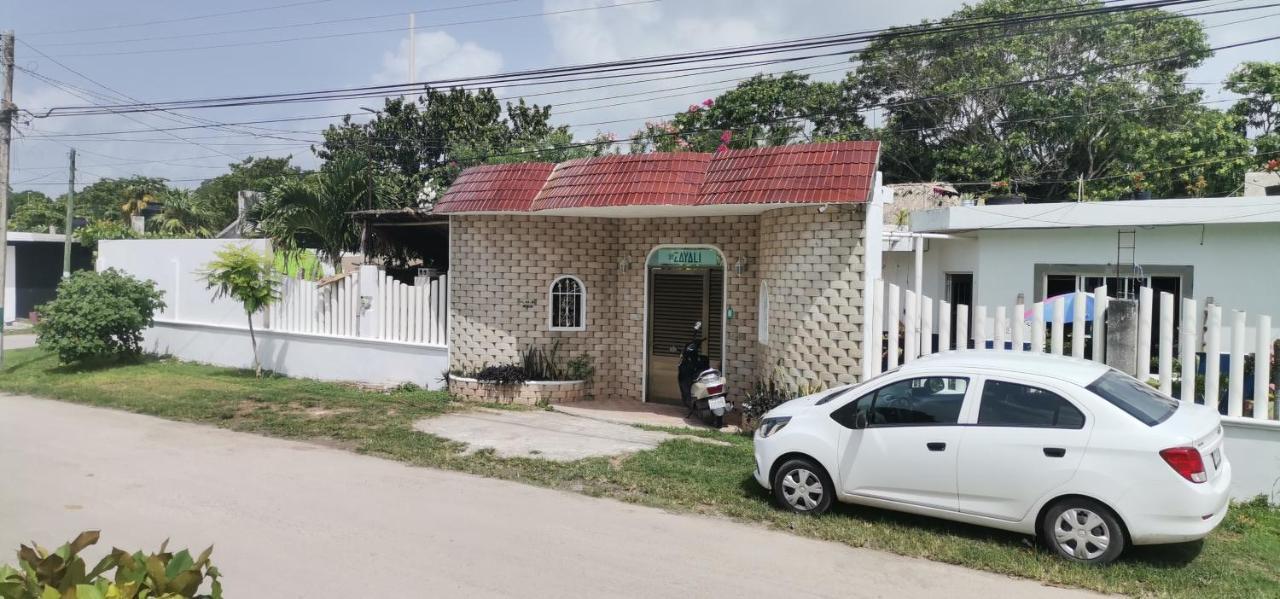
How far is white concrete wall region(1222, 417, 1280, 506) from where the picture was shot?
24.3ft

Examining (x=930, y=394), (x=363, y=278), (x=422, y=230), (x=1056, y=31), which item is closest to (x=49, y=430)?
(x=363, y=278)

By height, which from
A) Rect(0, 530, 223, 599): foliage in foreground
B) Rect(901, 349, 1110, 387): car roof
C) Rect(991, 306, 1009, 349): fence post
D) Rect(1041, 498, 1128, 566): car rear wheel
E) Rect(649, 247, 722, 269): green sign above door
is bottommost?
Rect(1041, 498, 1128, 566): car rear wheel

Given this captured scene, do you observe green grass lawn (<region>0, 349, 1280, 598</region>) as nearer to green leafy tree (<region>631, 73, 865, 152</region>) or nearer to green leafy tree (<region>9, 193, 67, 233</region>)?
green leafy tree (<region>631, 73, 865, 152</region>)

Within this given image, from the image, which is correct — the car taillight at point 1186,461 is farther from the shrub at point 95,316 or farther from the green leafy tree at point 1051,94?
the green leafy tree at point 1051,94

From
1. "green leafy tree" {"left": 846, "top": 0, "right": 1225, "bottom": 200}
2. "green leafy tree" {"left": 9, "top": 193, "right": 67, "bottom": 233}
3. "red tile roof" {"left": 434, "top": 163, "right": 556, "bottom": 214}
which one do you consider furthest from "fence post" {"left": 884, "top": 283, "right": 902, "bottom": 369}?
"green leafy tree" {"left": 9, "top": 193, "right": 67, "bottom": 233}

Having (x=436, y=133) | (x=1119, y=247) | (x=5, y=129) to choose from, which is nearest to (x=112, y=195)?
(x=436, y=133)

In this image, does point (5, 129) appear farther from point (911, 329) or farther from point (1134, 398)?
point (1134, 398)

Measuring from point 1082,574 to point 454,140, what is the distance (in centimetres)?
3155

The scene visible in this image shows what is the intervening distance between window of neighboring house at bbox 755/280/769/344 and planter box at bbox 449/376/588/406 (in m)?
3.04

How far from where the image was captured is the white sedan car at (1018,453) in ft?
18.5

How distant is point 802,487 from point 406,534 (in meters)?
3.25

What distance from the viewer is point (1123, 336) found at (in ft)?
26.7

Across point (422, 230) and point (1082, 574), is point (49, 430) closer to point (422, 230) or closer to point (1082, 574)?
point (422, 230)

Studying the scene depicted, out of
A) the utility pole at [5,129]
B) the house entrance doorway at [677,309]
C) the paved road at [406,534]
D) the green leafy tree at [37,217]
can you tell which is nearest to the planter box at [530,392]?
the house entrance doorway at [677,309]
